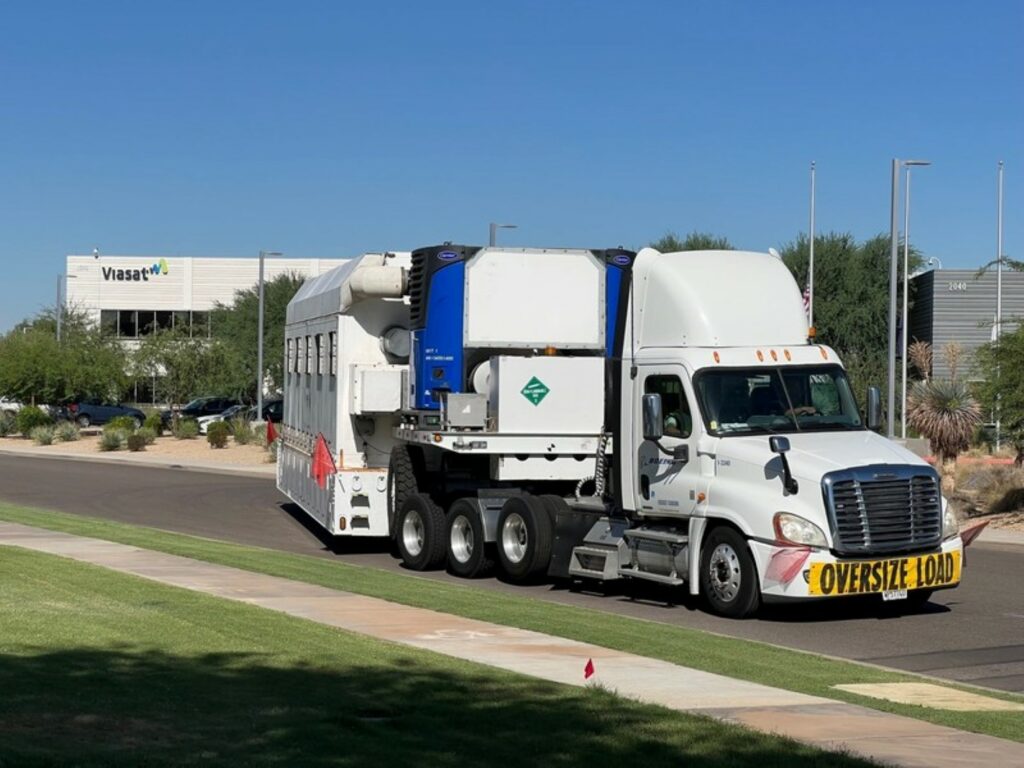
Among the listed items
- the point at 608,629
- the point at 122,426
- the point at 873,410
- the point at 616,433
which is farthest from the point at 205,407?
the point at 608,629

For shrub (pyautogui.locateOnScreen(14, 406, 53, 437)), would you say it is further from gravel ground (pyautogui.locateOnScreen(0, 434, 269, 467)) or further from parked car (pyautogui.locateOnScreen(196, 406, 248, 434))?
parked car (pyautogui.locateOnScreen(196, 406, 248, 434))

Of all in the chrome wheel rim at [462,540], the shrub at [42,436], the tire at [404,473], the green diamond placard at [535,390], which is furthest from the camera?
the shrub at [42,436]

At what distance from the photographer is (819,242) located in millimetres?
67750

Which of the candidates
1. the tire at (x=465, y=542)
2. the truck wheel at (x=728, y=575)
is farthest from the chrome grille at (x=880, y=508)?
the tire at (x=465, y=542)

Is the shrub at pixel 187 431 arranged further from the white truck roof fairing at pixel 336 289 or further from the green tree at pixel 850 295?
the white truck roof fairing at pixel 336 289

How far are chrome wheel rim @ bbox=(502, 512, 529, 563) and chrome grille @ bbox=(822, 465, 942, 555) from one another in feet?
Result: 14.7

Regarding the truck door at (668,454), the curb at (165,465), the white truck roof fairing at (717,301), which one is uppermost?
the white truck roof fairing at (717,301)

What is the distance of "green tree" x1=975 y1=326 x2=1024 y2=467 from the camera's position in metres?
26.6

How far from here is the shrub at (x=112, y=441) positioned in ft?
182

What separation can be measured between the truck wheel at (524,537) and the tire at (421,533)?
1.08m

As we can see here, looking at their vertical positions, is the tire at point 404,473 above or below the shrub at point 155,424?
above

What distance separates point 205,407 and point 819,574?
57.5m

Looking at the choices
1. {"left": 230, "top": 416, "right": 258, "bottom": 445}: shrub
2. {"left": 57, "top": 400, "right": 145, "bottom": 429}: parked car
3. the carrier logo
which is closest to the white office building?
the carrier logo

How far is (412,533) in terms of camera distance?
20.1 metres
